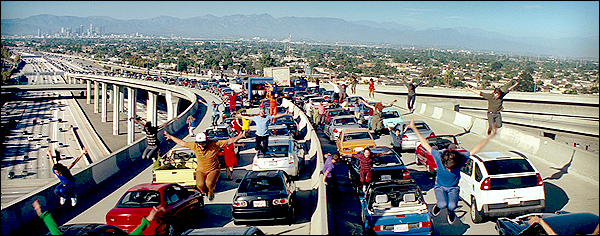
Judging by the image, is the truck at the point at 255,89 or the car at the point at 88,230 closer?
the car at the point at 88,230

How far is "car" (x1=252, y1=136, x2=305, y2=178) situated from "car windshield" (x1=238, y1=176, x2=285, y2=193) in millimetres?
3986

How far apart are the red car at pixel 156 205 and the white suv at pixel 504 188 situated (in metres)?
6.09

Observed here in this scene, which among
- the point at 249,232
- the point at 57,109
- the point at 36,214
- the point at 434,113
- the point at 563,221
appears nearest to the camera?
the point at 249,232

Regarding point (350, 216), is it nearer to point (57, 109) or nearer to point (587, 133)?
point (587, 133)

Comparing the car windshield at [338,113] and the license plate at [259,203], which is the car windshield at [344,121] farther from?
the license plate at [259,203]

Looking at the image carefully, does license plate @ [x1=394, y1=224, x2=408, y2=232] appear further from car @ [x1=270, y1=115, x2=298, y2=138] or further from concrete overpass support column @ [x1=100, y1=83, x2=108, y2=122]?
concrete overpass support column @ [x1=100, y1=83, x2=108, y2=122]

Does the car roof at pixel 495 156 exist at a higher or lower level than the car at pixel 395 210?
higher

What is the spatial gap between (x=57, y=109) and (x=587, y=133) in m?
110

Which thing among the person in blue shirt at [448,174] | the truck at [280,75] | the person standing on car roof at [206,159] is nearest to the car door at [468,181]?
the person in blue shirt at [448,174]

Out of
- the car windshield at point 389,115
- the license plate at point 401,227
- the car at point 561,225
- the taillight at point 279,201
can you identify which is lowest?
the taillight at point 279,201

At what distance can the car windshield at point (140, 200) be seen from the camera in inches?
387

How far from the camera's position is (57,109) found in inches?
4555

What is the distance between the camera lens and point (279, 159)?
1552 cm

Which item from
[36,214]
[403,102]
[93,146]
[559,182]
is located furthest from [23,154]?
[559,182]
